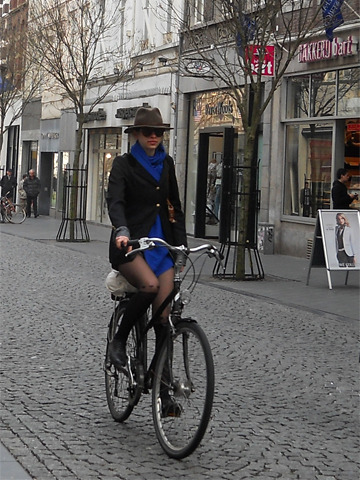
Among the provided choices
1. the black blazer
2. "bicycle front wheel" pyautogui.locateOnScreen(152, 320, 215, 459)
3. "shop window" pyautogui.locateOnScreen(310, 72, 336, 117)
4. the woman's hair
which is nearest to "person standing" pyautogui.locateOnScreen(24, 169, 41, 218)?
"shop window" pyautogui.locateOnScreen(310, 72, 336, 117)

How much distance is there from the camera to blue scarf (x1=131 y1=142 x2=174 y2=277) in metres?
6.16

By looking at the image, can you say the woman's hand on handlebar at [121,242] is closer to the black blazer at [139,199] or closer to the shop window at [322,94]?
the black blazer at [139,199]

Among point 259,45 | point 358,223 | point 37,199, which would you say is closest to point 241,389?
point 358,223

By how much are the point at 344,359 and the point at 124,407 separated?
3.54 m

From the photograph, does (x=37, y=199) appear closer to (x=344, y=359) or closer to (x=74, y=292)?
(x=74, y=292)

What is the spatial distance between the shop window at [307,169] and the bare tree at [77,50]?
560 centimetres

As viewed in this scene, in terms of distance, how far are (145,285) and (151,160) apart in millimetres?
839

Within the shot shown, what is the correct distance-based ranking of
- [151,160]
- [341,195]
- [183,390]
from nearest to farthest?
[183,390] → [151,160] → [341,195]

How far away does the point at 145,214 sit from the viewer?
631 cm

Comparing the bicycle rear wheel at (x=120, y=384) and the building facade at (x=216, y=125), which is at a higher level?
the building facade at (x=216, y=125)

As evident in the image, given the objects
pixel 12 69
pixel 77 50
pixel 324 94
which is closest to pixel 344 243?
pixel 324 94

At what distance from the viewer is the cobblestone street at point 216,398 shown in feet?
18.4

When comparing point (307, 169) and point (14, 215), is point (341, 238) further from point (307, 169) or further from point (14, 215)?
point (14, 215)

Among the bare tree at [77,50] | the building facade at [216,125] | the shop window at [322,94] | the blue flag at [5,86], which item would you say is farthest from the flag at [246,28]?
the blue flag at [5,86]
